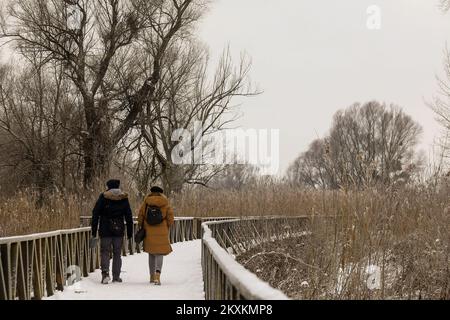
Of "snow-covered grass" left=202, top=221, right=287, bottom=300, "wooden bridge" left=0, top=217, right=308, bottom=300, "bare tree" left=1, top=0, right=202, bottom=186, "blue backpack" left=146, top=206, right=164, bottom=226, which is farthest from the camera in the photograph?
"bare tree" left=1, top=0, right=202, bottom=186

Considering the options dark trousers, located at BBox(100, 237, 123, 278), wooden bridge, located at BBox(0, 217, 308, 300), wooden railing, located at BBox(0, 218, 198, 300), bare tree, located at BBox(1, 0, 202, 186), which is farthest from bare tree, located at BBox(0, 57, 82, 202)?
dark trousers, located at BBox(100, 237, 123, 278)

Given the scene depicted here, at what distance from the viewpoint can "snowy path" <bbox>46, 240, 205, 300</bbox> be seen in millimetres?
9703

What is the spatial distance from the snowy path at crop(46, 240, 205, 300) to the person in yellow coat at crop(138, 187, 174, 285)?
0.31 metres

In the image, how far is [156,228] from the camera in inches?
455

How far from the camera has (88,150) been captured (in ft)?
94.7

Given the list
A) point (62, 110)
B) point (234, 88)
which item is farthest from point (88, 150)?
point (234, 88)

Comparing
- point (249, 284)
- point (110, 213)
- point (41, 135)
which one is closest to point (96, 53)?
point (41, 135)

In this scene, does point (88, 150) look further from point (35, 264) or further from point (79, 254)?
point (35, 264)

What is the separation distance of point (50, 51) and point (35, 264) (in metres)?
20.7

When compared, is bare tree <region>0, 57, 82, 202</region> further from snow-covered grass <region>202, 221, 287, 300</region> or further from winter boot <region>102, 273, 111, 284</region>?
snow-covered grass <region>202, 221, 287, 300</region>

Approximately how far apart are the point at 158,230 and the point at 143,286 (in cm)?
100

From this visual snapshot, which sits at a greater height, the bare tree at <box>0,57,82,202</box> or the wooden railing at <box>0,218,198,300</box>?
the bare tree at <box>0,57,82,202</box>

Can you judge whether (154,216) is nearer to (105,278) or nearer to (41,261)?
(105,278)

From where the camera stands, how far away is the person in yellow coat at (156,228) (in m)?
11.3
